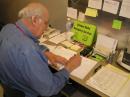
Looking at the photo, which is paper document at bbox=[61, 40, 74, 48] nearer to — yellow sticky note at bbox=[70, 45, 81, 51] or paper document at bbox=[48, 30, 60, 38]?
yellow sticky note at bbox=[70, 45, 81, 51]

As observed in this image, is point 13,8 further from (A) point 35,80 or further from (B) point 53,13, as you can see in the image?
(A) point 35,80

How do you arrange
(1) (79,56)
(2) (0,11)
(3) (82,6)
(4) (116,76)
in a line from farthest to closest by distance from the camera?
(2) (0,11) < (3) (82,6) < (1) (79,56) < (4) (116,76)

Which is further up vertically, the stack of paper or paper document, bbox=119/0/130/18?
paper document, bbox=119/0/130/18

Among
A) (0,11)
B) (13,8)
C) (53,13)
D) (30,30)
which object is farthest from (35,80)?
(0,11)

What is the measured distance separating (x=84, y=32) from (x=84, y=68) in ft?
1.55

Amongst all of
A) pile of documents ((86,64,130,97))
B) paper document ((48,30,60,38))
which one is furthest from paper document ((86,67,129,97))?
paper document ((48,30,60,38))

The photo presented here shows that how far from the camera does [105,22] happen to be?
189cm

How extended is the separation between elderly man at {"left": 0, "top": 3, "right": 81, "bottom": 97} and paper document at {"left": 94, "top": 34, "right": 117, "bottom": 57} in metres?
0.45

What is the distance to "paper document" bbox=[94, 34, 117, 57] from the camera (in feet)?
5.83

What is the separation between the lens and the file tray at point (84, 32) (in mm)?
1916

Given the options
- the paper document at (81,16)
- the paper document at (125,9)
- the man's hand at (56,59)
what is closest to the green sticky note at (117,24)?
the paper document at (125,9)

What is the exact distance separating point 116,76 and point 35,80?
0.64 m

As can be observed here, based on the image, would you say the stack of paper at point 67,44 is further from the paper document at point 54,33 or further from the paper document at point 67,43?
the paper document at point 54,33

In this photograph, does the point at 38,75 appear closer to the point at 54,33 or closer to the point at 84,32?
the point at 84,32
